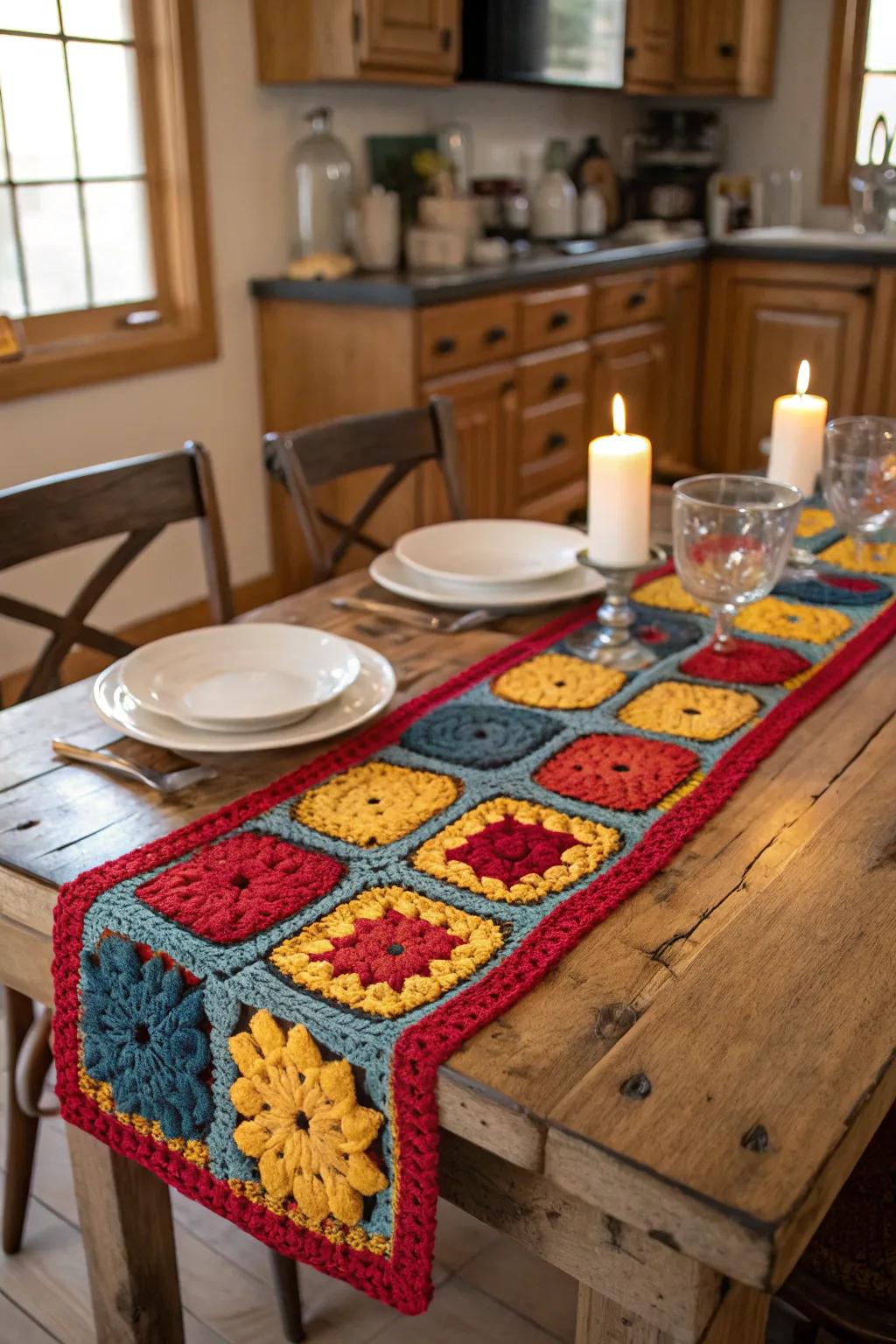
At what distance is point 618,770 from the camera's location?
1.03m

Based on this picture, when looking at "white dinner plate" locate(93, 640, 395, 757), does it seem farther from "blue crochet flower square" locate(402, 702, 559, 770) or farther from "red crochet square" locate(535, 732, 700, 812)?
"red crochet square" locate(535, 732, 700, 812)

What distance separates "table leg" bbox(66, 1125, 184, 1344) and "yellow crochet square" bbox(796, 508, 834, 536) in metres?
1.14

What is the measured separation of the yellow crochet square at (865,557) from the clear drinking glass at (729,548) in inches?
12.6

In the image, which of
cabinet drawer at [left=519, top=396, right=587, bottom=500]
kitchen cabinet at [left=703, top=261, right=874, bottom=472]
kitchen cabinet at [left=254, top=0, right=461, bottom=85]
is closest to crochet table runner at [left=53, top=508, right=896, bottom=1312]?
kitchen cabinet at [left=254, top=0, right=461, bottom=85]

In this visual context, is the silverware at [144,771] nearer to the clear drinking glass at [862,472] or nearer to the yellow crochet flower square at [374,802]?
the yellow crochet flower square at [374,802]

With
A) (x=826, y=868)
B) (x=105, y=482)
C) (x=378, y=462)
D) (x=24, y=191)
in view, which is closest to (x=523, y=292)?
(x=24, y=191)

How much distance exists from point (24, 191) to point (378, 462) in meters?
1.42

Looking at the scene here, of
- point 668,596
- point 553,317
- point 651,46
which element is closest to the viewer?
point 668,596

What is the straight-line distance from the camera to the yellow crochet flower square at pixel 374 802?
947 millimetres

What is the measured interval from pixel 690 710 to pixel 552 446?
8.48ft

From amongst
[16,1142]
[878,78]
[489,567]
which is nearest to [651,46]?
[878,78]

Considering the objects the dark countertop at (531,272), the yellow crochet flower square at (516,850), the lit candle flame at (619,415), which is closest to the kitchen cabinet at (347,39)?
the dark countertop at (531,272)

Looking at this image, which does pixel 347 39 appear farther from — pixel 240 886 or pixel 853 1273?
pixel 853 1273

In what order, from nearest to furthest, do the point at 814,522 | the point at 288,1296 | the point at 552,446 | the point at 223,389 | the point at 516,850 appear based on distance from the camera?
the point at 516,850 → the point at 288,1296 → the point at 814,522 → the point at 223,389 → the point at 552,446
